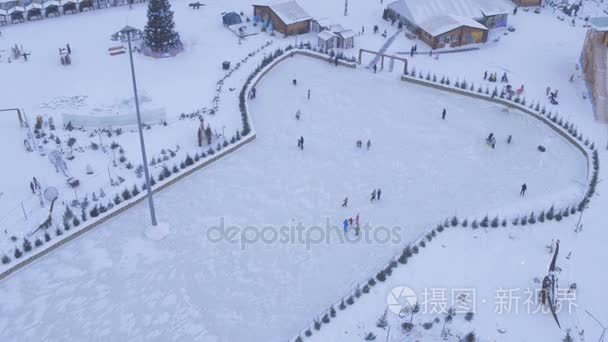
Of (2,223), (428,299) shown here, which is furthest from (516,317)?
(2,223)

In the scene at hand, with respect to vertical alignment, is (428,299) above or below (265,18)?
below

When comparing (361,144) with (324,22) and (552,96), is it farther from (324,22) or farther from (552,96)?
(324,22)

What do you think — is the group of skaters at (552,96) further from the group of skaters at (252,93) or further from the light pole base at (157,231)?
the light pole base at (157,231)

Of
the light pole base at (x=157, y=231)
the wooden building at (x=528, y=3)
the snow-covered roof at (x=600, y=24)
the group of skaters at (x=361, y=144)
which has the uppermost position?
the snow-covered roof at (x=600, y=24)

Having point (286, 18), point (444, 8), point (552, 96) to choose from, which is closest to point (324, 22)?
point (286, 18)

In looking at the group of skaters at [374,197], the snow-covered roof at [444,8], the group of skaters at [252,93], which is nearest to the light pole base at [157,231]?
the group of skaters at [374,197]

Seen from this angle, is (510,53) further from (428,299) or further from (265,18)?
(428,299)

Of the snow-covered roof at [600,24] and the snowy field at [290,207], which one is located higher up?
the snow-covered roof at [600,24]
